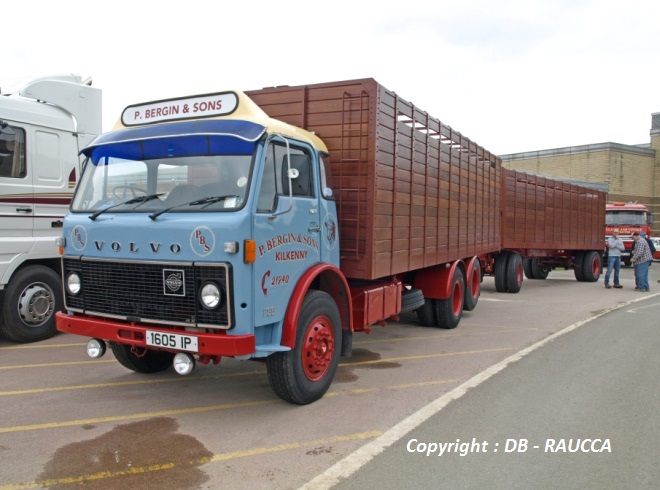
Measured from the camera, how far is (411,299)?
24.4ft

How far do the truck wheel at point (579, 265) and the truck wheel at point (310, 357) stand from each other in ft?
47.3

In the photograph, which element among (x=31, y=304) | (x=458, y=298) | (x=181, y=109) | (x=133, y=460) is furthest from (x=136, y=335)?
(x=458, y=298)

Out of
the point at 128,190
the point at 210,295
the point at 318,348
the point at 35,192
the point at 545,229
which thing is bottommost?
the point at 318,348

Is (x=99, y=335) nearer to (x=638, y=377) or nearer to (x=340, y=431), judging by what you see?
(x=340, y=431)

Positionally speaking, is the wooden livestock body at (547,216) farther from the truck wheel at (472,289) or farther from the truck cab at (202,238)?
the truck cab at (202,238)

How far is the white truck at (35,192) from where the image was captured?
6.77 m

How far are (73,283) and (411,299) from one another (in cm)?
437

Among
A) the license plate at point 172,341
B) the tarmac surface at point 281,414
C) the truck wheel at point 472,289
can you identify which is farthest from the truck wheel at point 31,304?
the truck wheel at point 472,289

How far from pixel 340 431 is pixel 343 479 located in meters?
0.82

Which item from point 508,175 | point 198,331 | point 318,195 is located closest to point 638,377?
point 318,195

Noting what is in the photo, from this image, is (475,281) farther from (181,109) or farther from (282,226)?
(181,109)

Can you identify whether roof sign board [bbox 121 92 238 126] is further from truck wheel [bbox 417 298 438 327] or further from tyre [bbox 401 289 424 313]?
truck wheel [bbox 417 298 438 327]

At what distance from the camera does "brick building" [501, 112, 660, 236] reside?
35906 mm

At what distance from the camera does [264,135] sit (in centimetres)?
428
